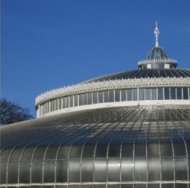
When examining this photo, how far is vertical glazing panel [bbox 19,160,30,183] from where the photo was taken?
32344 millimetres

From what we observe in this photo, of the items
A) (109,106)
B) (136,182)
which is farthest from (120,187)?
(109,106)

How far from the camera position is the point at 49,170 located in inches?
1251

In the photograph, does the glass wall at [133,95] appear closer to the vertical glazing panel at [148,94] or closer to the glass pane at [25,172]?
the vertical glazing panel at [148,94]

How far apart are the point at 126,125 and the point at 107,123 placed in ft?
6.06

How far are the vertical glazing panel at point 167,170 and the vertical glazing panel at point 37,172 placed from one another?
652 cm

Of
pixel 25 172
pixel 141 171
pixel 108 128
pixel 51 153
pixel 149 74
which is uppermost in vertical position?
pixel 149 74

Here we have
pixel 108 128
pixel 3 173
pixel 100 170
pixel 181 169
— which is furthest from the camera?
pixel 108 128

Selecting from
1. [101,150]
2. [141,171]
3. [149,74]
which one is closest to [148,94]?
[149,74]

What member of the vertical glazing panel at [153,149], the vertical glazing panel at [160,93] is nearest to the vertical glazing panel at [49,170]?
the vertical glazing panel at [153,149]

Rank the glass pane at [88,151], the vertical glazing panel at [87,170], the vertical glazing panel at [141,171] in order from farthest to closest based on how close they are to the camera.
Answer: the glass pane at [88,151] < the vertical glazing panel at [87,170] < the vertical glazing panel at [141,171]

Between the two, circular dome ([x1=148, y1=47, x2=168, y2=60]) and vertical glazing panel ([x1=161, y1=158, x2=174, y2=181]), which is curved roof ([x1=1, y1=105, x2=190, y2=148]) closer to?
vertical glazing panel ([x1=161, y1=158, x2=174, y2=181])

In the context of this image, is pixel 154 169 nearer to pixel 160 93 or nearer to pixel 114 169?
pixel 114 169

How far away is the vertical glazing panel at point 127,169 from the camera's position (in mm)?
30484

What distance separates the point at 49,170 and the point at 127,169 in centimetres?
422
